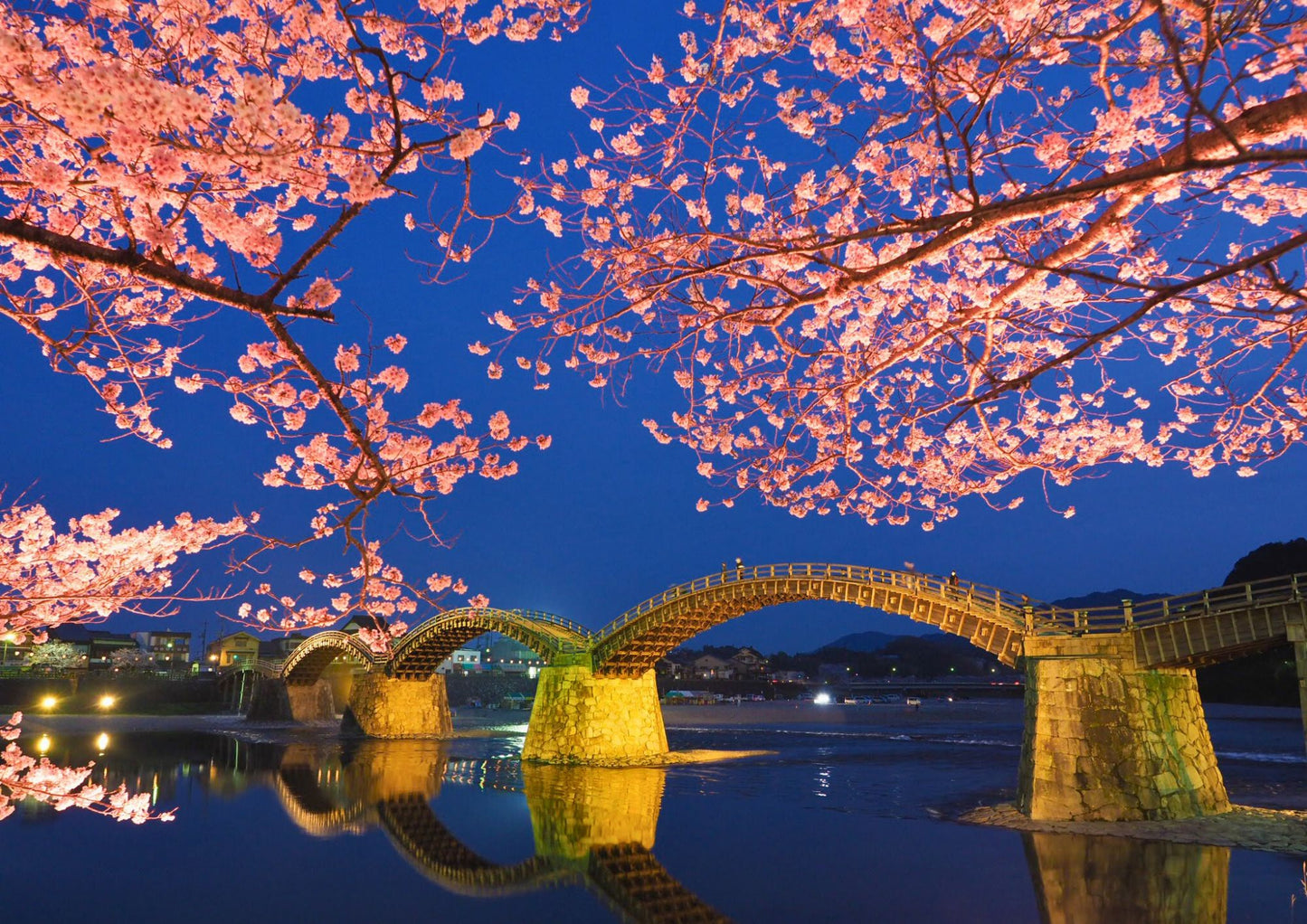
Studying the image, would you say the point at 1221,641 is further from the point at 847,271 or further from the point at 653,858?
the point at 847,271

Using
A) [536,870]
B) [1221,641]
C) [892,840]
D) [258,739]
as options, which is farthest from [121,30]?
[258,739]

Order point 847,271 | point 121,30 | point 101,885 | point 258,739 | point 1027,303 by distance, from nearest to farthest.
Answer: point 847,271
point 121,30
point 1027,303
point 101,885
point 258,739

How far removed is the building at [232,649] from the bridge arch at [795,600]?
5908cm

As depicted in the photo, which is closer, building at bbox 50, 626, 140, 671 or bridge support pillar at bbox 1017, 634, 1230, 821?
bridge support pillar at bbox 1017, 634, 1230, 821

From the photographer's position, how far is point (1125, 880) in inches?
542

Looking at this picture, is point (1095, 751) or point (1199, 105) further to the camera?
point (1095, 751)

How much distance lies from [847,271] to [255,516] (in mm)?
8912

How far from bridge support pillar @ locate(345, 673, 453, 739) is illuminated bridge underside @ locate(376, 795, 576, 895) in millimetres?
24788

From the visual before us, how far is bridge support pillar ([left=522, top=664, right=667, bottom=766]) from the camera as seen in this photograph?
3119cm

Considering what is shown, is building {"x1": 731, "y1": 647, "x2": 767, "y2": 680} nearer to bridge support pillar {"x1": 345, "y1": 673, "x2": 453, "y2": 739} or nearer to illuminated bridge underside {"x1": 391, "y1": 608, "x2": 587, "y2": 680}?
bridge support pillar {"x1": 345, "y1": 673, "x2": 453, "y2": 739}

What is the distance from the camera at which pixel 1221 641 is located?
1700cm

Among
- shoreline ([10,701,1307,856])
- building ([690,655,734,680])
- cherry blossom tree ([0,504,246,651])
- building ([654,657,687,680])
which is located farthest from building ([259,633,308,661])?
cherry blossom tree ([0,504,246,651])

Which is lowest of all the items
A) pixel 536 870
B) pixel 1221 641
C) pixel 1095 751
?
pixel 536 870

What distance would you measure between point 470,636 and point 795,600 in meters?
20.0
